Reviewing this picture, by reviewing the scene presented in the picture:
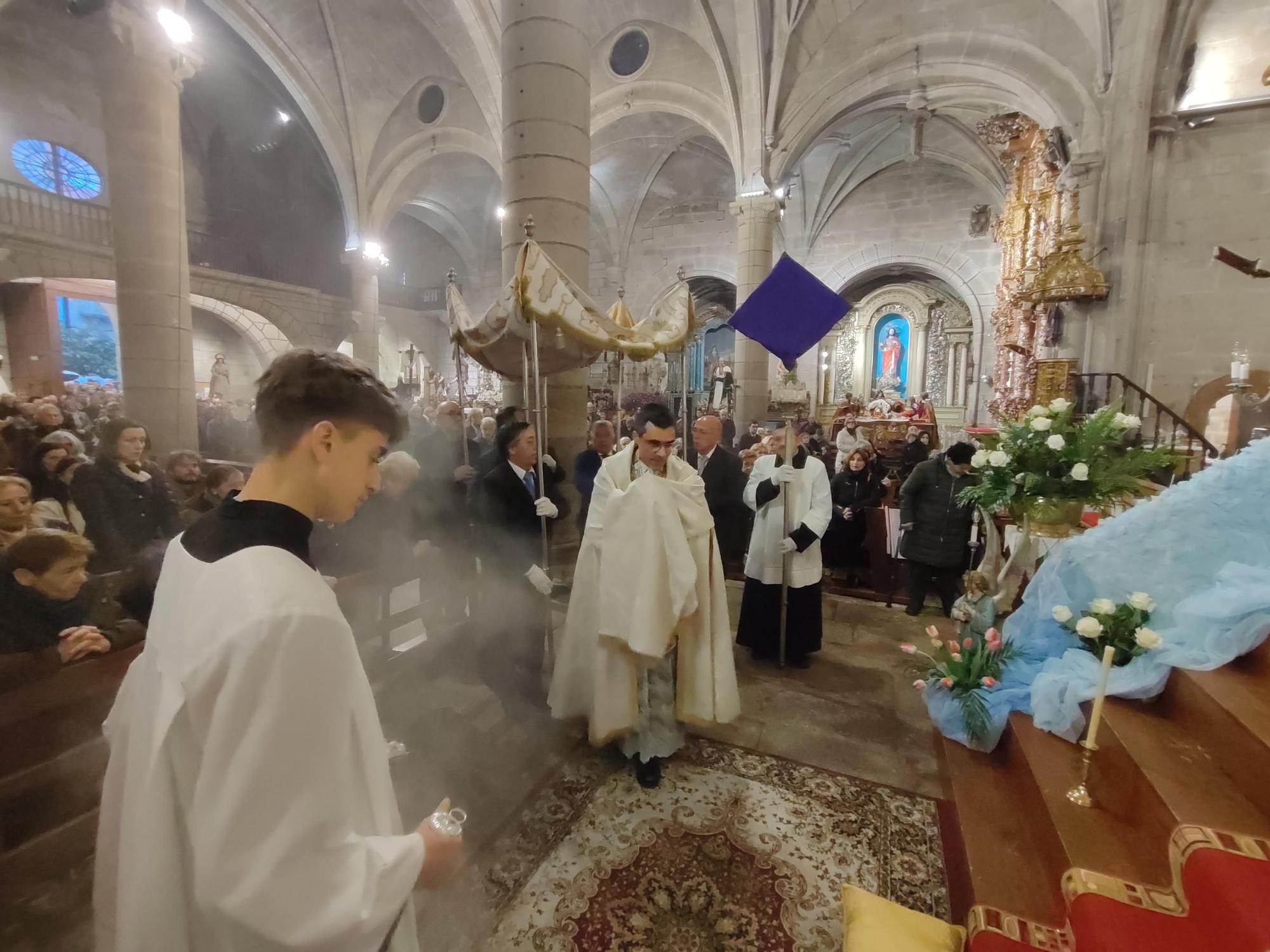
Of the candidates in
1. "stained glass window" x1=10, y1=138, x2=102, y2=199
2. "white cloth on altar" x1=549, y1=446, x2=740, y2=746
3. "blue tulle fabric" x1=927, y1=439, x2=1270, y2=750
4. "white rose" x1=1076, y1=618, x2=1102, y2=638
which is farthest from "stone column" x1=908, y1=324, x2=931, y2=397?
"stained glass window" x1=10, y1=138, x2=102, y2=199

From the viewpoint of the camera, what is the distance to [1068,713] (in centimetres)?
245

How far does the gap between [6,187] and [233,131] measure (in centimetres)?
527

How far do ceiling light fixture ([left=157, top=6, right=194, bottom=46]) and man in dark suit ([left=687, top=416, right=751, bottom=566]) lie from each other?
6.01 meters

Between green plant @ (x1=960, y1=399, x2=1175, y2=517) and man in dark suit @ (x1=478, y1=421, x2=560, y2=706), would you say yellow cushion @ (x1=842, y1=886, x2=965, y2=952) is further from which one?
green plant @ (x1=960, y1=399, x2=1175, y2=517)

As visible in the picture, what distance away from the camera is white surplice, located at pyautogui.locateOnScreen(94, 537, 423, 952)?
0.82 meters

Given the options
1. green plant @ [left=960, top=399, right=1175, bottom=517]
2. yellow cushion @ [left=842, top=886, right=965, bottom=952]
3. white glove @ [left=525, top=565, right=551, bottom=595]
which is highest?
green plant @ [left=960, top=399, right=1175, bottom=517]

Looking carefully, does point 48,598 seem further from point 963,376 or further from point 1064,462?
point 963,376

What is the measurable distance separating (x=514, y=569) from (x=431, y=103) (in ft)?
48.1

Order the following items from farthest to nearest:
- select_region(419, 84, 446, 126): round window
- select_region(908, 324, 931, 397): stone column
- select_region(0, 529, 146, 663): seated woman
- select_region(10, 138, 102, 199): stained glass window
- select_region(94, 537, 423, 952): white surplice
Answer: select_region(908, 324, 931, 397): stone column
select_region(419, 84, 446, 126): round window
select_region(10, 138, 102, 199): stained glass window
select_region(0, 529, 146, 663): seated woman
select_region(94, 537, 423, 952): white surplice

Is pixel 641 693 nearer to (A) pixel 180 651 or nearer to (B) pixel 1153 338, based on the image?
(A) pixel 180 651

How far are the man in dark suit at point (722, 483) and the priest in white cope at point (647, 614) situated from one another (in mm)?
1887

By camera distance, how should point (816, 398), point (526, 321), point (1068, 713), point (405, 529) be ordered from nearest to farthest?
point (1068, 713) < point (526, 321) < point (405, 529) < point (816, 398)

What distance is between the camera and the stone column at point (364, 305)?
1419 cm

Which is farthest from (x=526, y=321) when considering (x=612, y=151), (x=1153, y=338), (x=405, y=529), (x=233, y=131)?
(x=233, y=131)
